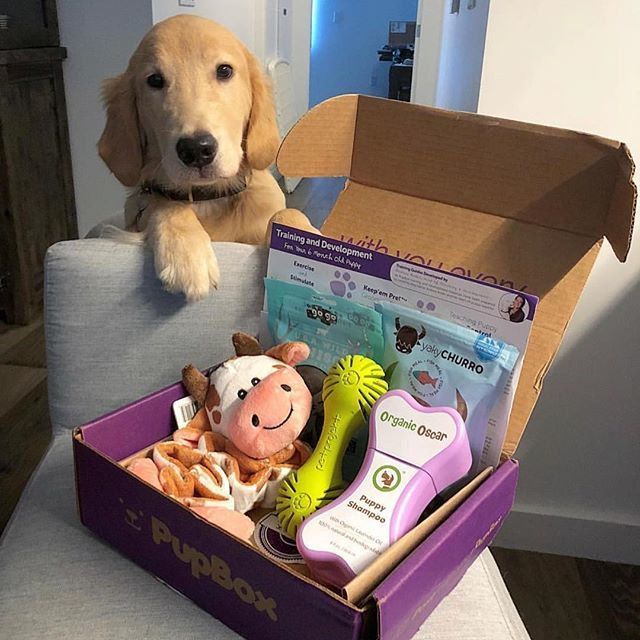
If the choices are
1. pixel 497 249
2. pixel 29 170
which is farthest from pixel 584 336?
pixel 29 170

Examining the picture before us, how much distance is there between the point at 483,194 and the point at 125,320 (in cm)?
53

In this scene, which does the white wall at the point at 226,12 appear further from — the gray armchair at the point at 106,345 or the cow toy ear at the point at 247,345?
the cow toy ear at the point at 247,345

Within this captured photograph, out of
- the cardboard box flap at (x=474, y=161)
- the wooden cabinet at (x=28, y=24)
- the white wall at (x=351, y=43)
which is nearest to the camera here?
the cardboard box flap at (x=474, y=161)

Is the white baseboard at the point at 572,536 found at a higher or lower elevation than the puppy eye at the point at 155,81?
lower

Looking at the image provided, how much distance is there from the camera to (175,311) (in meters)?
0.97

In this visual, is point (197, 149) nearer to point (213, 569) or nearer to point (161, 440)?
point (161, 440)

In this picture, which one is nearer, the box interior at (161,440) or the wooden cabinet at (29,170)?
the box interior at (161,440)

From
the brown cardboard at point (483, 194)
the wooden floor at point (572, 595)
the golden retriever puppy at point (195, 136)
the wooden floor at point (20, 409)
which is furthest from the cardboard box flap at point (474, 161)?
the wooden floor at point (20, 409)

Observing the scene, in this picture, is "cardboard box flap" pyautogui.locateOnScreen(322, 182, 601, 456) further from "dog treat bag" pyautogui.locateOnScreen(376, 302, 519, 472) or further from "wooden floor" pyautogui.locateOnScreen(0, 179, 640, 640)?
"wooden floor" pyautogui.locateOnScreen(0, 179, 640, 640)

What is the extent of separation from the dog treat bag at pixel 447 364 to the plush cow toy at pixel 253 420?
12cm

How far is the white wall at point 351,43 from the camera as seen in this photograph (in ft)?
26.1

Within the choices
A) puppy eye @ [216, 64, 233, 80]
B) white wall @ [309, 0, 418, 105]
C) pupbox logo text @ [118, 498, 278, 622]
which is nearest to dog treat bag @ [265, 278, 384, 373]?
pupbox logo text @ [118, 498, 278, 622]

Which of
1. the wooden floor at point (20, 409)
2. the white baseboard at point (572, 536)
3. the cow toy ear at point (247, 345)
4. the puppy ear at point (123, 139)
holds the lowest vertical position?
the wooden floor at point (20, 409)

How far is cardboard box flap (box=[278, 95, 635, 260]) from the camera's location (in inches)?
31.4
